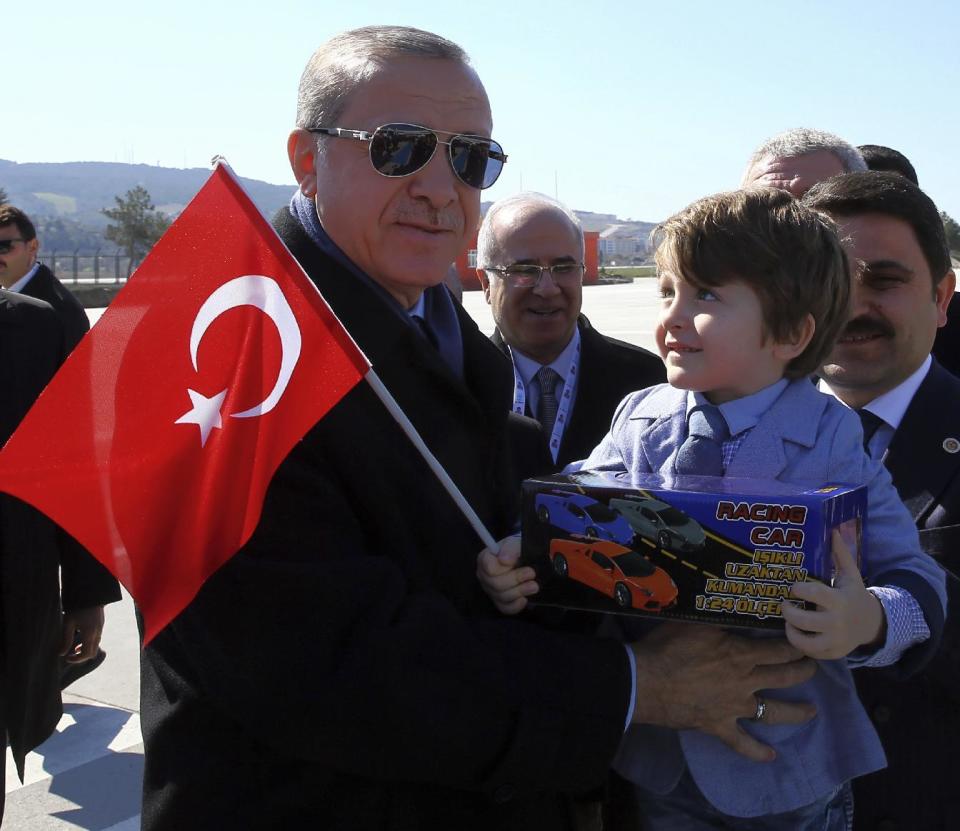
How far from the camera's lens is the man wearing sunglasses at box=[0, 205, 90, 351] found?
671 centimetres

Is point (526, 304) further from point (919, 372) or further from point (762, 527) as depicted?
point (762, 527)

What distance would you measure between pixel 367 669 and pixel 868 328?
155 centimetres

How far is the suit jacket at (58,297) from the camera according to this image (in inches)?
215

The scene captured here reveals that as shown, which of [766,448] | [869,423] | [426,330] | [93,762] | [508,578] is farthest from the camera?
[93,762]

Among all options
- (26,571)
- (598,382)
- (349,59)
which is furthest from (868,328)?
(26,571)

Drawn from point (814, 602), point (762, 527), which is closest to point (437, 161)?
point (762, 527)

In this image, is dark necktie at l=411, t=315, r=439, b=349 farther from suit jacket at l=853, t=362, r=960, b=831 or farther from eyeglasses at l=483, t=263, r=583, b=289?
eyeglasses at l=483, t=263, r=583, b=289

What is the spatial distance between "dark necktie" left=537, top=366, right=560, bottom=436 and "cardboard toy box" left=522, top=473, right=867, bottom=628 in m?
2.36

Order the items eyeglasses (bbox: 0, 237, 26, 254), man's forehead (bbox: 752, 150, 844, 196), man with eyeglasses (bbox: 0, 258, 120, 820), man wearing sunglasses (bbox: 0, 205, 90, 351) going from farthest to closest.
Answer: eyeglasses (bbox: 0, 237, 26, 254)
man wearing sunglasses (bbox: 0, 205, 90, 351)
man's forehead (bbox: 752, 150, 844, 196)
man with eyeglasses (bbox: 0, 258, 120, 820)

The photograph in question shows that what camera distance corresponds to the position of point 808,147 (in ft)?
12.9

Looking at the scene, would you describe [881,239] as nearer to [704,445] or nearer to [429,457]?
[704,445]

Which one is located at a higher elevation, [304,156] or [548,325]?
[304,156]

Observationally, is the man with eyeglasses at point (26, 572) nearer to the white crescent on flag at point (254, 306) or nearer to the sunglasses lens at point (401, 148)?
the white crescent on flag at point (254, 306)

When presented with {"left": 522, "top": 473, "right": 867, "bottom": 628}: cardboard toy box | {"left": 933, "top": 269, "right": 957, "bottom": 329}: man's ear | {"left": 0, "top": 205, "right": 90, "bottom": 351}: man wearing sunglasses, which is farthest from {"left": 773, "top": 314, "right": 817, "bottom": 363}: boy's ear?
{"left": 0, "top": 205, "right": 90, "bottom": 351}: man wearing sunglasses
